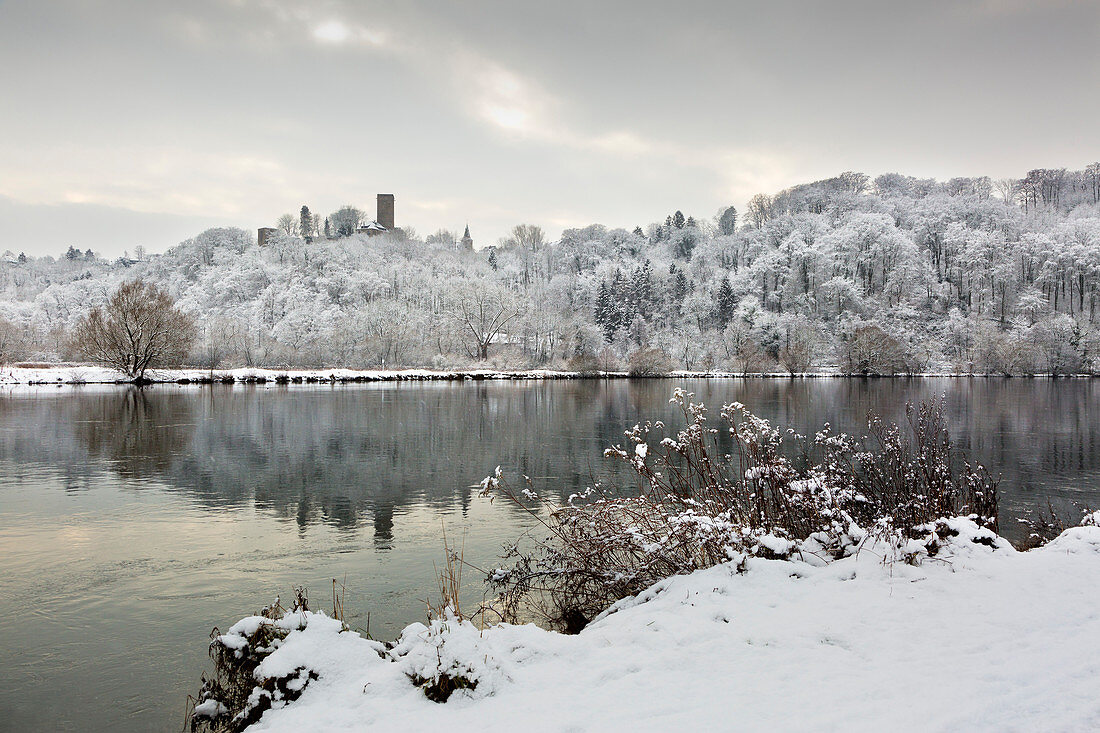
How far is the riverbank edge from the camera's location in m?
47.5

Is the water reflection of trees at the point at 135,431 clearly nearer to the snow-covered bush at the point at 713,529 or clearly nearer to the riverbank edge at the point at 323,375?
the snow-covered bush at the point at 713,529

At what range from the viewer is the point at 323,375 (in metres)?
55.4

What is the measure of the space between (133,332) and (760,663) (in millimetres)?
54730

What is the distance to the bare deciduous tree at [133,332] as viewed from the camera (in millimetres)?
46625

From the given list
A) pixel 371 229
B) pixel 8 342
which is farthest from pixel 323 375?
pixel 371 229

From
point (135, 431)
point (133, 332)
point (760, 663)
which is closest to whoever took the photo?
point (760, 663)

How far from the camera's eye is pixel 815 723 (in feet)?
10.3

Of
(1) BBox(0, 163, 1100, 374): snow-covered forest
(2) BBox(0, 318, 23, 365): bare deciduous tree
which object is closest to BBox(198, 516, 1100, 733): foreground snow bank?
(1) BBox(0, 163, 1100, 374): snow-covered forest

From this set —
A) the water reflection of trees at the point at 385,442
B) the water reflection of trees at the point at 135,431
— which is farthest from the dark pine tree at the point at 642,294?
the water reflection of trees at the point at 135,431

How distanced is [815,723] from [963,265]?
108491 mm

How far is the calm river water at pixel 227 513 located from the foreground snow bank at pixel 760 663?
1938 millimetres

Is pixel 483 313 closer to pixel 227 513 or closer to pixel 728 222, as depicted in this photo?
pixel 227 513

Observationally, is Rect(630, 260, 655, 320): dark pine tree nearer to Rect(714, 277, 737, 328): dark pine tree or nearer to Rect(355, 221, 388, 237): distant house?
Rect(714, 277, 737, 328): dark pine tree

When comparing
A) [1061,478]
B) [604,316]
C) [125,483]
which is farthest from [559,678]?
[604,316]
